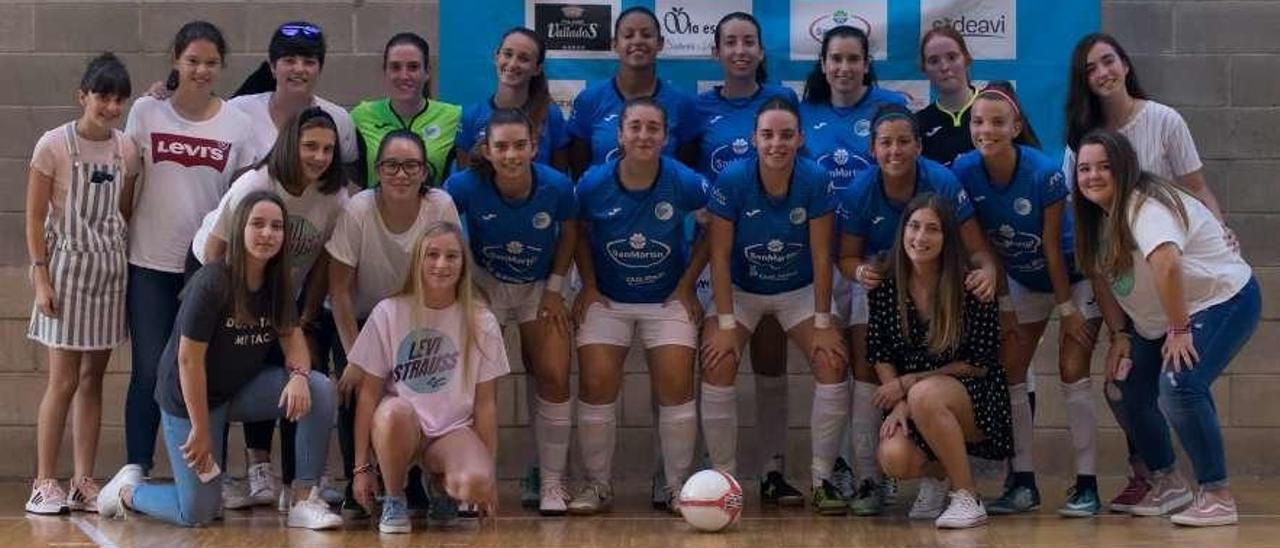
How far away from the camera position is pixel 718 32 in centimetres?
574

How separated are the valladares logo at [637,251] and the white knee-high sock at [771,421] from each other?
0.60m

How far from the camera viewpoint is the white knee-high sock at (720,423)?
5457 mm

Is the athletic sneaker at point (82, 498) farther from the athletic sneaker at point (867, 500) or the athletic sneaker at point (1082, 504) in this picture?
the athletic sneaker at point (1082, 504)

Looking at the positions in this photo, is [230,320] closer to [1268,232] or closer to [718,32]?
[718,32]

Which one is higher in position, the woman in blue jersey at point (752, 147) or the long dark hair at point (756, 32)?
the long dark hair at point (756, 32)

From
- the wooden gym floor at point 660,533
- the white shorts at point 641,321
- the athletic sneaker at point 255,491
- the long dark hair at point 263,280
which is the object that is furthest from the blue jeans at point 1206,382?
the athletic sneaker at point 255,491

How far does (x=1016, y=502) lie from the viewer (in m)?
5.41

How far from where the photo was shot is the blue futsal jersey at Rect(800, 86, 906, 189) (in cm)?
564

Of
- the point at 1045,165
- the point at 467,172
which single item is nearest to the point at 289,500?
the point at 467,172

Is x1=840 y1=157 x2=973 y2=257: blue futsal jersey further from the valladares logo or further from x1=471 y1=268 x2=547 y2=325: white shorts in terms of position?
x1=471 y1=268 x2=547 y2=325: white shorts

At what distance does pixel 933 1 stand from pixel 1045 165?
111cm

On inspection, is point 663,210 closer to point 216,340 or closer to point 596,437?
point 596,437

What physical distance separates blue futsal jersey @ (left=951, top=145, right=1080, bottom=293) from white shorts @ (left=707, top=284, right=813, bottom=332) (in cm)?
59

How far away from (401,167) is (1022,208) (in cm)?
186
